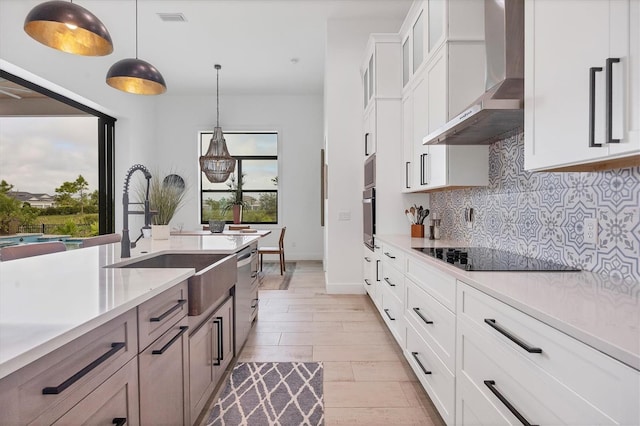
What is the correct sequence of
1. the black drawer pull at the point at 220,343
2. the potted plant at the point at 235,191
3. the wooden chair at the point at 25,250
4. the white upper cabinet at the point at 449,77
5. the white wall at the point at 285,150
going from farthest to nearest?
1. the potted plant at the point at 235,191
2. the white wall at the point at 285,150
3. the white upper cabinet at the point at 449,77
4. the wooden chair at the point at 25,250
5. the black drawer pull at the point at 220,343

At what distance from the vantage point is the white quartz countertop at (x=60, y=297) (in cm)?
70

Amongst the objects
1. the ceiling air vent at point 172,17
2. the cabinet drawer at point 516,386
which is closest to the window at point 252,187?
the ceiling air vent at point 172,17

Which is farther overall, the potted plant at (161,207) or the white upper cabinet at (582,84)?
the potted plant at (161,207)

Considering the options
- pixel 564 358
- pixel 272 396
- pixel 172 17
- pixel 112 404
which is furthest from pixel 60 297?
pixel 172 17

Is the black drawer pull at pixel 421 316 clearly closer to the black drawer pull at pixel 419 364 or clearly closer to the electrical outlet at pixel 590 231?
the black drawer pull at pixel 419 364

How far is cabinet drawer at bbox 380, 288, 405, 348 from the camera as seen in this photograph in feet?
8.38

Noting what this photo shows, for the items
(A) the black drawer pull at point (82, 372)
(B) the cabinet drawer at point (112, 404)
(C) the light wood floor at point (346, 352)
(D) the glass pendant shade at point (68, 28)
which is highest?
(D) the glass pendant shade at point (68, 28)

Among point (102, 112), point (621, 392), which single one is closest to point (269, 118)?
point (102, 112)

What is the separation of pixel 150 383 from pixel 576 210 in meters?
1.90

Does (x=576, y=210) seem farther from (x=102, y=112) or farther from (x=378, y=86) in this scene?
(x=102, y=112)

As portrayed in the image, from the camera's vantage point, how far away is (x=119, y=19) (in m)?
4.55

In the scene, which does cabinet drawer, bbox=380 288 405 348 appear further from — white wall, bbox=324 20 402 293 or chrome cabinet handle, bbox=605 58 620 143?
chrome cabinet handle, bbox=605 58 620 143

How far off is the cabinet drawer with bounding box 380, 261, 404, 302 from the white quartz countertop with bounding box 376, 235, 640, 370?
96 centimetres

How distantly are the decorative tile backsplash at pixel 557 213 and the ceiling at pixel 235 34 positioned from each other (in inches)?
118
